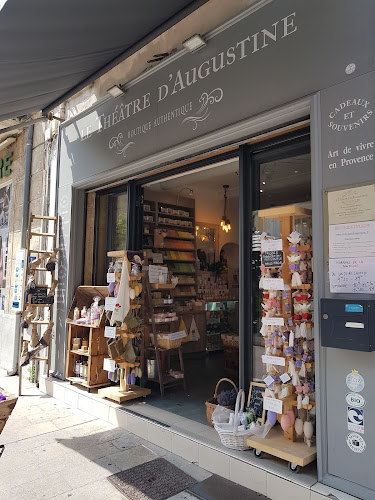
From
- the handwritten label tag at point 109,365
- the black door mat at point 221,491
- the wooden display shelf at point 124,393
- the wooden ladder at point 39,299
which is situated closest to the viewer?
the black door mat at point 221,491

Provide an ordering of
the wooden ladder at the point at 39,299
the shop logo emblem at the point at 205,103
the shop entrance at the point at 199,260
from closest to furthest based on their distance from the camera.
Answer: the shop logo emblem at the point at 205,103
the wooden ladder at the point at 39,299
the shop entrance at the point at 199,260

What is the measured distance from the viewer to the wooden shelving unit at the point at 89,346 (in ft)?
16.0

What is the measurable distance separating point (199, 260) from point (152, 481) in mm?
4987

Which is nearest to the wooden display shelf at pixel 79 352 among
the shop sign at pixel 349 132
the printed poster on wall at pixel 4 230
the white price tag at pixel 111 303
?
the white price tag at pixel 111 303

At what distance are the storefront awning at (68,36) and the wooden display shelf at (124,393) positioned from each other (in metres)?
3.60

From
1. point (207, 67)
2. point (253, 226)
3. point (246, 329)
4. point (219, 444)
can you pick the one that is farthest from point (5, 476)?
point (207, 67)

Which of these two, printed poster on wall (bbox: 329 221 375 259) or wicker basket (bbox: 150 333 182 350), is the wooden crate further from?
printed poster on wall (bbox: 329 221 375 259)

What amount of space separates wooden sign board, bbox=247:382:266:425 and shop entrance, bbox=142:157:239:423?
1.75 metres

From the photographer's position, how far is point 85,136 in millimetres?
5352

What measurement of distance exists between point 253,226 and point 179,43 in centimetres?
223

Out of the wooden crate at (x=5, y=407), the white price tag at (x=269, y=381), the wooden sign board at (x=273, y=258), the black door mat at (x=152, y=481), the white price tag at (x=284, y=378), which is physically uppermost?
the wooden sign board at (x=273, y=258)

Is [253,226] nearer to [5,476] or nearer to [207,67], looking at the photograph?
[207,67]

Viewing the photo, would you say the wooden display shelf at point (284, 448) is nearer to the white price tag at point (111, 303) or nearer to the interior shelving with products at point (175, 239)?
the white price tag at point (111, 303)

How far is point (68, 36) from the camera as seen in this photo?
342 centimetres
